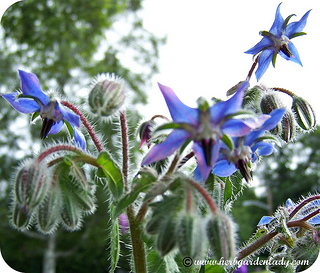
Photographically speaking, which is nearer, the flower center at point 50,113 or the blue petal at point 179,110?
the blue petal at point 179,110

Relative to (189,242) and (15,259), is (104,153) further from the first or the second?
(15,259)

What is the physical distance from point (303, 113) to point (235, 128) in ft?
0.94

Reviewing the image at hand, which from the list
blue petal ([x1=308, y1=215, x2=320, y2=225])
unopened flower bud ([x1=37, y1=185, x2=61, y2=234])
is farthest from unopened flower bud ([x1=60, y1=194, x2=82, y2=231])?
blue petal ([x1=308, y1=215, x2=320, y2=225])

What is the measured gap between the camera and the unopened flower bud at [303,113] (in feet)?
2.03

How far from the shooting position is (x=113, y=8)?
6.43 meters

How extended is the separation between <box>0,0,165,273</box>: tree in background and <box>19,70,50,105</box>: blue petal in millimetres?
5012

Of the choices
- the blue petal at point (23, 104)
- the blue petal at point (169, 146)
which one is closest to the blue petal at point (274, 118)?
the blue petal at point (169, 146)

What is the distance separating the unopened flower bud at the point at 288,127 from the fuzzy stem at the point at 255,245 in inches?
5.5

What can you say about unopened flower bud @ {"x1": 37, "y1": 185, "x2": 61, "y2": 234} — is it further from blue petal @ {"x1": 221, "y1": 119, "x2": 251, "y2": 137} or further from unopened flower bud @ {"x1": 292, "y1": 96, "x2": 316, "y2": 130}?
unopened flower bud @ {"x1": 292, "y1": 96, "x2": 316, "y2": 130}

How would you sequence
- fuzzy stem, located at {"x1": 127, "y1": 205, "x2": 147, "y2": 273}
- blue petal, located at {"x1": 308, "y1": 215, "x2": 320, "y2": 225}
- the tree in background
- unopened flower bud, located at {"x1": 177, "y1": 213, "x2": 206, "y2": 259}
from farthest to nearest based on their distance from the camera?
the tree in background → blue petal, located at {"x1": 308, "y1": 215, "x2": 320, "y2": 225} → fuzzy stem, located at {"x1": 127, "y1": 205, "x2": 147, "y2": 273} → unopened flower bud, located at {"x1": 177, "y1": 213, "x2": 206, "y2": 259}

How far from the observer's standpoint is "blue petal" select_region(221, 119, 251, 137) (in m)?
0.38

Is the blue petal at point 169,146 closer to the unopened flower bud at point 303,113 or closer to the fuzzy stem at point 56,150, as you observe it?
the fuzzy stem at point 56,150

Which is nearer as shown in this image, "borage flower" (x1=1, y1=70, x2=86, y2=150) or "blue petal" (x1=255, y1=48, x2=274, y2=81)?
"borage flower" (x1=1, y1=70, x2=86, y2=150)

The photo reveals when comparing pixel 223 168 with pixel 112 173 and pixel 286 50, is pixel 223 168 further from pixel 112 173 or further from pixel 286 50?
pixel 286 50
